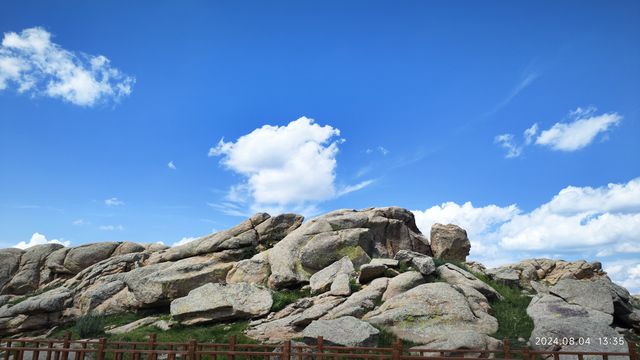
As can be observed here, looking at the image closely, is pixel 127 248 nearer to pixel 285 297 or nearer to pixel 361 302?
pixel 285 297

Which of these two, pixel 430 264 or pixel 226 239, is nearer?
pixel 430 264

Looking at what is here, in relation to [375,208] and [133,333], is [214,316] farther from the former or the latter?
[375,208]

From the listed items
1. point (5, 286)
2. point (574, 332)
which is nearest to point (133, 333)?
point (574, 332)

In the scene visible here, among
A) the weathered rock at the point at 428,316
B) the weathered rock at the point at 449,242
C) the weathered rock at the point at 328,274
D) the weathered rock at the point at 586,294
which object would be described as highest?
the weathered rock at the point at 449,242

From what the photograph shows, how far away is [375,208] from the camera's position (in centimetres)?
3006

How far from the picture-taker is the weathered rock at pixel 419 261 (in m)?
22.1

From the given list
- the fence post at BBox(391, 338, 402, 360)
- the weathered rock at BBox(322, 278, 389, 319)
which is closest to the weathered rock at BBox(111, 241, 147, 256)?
the weathered rock at BBox(322, 278, 389, 319)

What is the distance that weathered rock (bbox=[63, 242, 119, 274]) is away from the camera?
36.8 metres

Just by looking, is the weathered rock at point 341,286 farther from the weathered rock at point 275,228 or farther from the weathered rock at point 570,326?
the weathered rock at point 275,228

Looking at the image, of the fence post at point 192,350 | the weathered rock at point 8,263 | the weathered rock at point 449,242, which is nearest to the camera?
the fence post at point 192,350

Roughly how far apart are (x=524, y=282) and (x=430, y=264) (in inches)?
299

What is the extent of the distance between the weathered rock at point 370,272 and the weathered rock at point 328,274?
0.92 metres

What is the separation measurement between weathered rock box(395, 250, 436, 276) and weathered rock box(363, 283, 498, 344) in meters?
2.70

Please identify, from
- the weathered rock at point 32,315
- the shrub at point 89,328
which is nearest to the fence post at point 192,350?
the shrub at point 89,328
